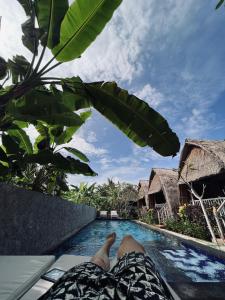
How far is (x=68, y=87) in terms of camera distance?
10.2 feet

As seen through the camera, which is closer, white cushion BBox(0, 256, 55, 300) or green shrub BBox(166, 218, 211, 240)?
white cushion BBox(0, 256, 55, 300)

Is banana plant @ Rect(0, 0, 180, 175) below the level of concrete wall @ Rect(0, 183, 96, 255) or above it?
above

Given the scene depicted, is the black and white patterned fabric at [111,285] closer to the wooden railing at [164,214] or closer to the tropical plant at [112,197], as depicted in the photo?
the wooden railing at [164,214]

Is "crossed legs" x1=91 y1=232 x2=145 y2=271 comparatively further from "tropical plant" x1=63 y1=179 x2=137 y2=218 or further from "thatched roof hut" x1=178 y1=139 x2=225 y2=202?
"tropical plant" x1=63 y1=179 x2=137 y2=218

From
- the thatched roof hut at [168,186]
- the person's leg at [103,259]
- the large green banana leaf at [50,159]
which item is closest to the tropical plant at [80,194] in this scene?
the thatched roof hut at [168,186]

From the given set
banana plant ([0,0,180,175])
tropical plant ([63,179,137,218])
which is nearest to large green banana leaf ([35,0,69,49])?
banana plant ([0,0,180,175])

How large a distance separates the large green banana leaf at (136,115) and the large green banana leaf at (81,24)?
504 millimetres

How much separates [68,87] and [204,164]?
7.01m

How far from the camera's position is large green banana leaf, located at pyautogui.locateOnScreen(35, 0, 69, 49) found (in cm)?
263

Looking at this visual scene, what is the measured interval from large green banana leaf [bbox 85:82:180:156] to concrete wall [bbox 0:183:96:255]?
2.22 meters

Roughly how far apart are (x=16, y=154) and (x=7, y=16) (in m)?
2.19

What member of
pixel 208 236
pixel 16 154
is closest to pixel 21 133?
pixel 16 154

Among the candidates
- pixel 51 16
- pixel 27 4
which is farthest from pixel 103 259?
pixel 27 4

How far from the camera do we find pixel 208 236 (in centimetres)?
680
